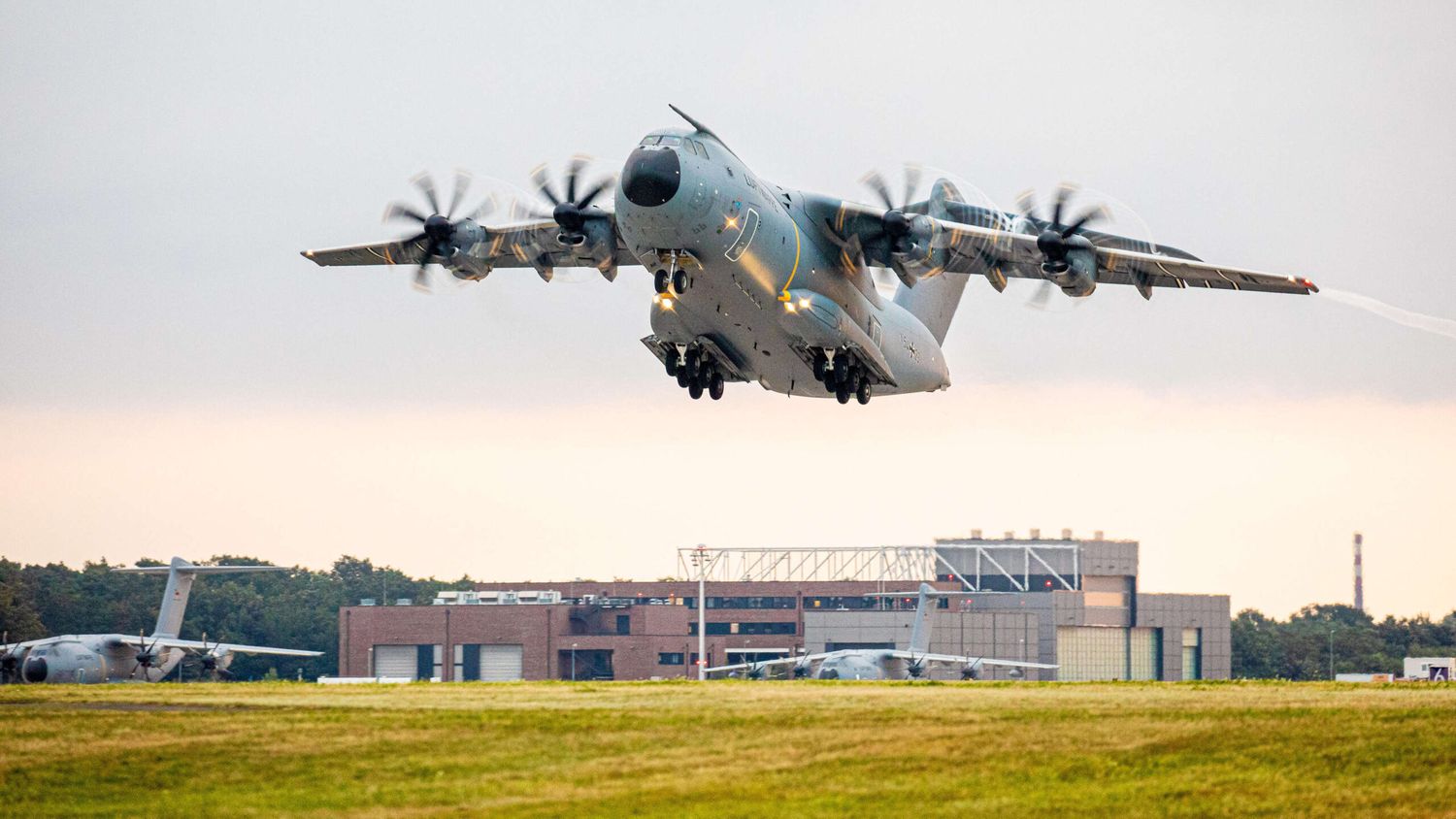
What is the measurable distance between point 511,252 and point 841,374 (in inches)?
327

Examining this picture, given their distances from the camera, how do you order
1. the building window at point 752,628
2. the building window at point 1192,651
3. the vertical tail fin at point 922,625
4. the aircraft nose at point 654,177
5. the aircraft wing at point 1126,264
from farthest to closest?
the building window at point 1192,651
the building window at point 752,628
the vertical tail fin at point 922,625
the aircraft wing at point 1126,264
the aircraft nose at point 654,177

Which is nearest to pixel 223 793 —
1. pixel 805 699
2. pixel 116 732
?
pixel 116 732

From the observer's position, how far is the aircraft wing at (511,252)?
41.6 m

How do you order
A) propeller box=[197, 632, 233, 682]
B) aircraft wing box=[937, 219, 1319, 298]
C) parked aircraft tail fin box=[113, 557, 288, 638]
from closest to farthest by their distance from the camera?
aircraft wing box=[937, 219, 1319, 298] → propeller box=[197, 632, 233, 682] → parked aircraft tail fin box=[113, 557, 288, 638]

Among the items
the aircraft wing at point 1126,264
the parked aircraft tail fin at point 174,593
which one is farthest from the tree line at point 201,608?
the aircraft wing at point 1126,264

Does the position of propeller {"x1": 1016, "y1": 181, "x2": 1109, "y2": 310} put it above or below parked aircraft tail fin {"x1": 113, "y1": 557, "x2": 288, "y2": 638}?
above

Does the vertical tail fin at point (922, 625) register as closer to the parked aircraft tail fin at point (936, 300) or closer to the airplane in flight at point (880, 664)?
the airplane in flight at point (880, 664)

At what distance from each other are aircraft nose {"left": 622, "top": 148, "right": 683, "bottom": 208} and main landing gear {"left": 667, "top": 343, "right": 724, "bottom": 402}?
22.6ft

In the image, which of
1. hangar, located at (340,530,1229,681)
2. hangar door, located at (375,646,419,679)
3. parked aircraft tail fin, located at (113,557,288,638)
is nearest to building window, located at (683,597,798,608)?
hangar, located at (340,530,1229,681)

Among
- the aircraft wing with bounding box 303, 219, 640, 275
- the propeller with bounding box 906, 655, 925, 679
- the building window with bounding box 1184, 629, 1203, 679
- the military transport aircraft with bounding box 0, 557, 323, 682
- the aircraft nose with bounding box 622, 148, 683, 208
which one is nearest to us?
the aircraft nose with bounding box 622, 148, 683, 208

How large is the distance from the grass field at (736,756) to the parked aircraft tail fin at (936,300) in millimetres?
18910

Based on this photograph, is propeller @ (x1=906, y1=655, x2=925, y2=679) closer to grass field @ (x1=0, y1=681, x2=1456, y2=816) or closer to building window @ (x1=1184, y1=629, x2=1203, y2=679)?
building window @ (x1=1184, y1=629, x2=1203, y2=679)

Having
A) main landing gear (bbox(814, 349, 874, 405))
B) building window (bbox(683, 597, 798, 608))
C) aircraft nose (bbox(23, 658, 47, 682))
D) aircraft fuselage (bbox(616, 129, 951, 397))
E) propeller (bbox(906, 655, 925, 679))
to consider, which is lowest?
propeller (bbox(906, 655, 925, 679))

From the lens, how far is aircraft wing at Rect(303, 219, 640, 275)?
41.6 metres
